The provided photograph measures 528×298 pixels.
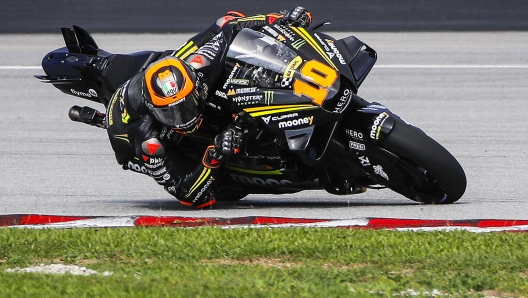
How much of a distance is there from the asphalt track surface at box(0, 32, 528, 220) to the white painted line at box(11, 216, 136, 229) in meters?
0.44

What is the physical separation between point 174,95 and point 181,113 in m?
0.13

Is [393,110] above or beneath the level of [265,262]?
beneath

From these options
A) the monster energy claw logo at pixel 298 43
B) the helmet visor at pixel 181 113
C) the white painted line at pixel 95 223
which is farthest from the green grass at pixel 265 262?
the monster energy claw logo at pixel 298 43

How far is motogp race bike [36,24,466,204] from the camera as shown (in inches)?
235

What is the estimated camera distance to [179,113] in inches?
241

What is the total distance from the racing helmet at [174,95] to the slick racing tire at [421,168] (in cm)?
122

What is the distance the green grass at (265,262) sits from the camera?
4.43 metres

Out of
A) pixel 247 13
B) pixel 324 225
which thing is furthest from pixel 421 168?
pixel 247 13

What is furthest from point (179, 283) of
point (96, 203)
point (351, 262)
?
point (96, 203)

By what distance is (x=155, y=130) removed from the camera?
650 cm

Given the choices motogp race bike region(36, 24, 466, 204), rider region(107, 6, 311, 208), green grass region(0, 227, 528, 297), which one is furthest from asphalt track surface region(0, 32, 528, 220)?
green grass region(0, 227, 528, 297)

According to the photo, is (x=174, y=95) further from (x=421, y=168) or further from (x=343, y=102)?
(x=421, y=168)

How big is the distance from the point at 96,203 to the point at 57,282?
2.81 meters

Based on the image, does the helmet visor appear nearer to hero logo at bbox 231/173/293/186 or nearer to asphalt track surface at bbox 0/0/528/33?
hero logo at bbox 231/173/293/186
